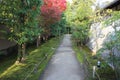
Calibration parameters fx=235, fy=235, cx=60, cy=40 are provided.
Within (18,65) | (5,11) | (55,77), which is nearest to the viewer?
(55,77)

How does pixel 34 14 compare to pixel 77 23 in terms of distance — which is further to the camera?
pixel 77 23

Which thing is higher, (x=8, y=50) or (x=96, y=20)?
(x=96, y=20)

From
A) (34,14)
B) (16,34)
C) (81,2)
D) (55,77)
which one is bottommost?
(55,77)

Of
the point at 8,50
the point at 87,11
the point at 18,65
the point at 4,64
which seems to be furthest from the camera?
the point at 87,11

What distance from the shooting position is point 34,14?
64.4 feet

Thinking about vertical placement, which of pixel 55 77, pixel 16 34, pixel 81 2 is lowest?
pixel 55 77

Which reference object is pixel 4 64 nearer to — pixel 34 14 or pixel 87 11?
pixel 34 14

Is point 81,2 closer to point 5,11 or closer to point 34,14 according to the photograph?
point 34,14

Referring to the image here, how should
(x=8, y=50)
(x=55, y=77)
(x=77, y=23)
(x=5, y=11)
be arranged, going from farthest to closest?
(x=77, y=23) < (x=8, y=50) < (x=5, y=11) < (x=55, y=77)

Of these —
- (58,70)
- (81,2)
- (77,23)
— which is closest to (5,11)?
(58,70)

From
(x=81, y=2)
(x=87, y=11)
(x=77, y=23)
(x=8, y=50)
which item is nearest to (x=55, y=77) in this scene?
(x=8, y=50)

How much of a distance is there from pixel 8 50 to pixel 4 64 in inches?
179

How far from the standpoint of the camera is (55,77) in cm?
1537

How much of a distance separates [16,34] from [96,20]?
32.3ft
